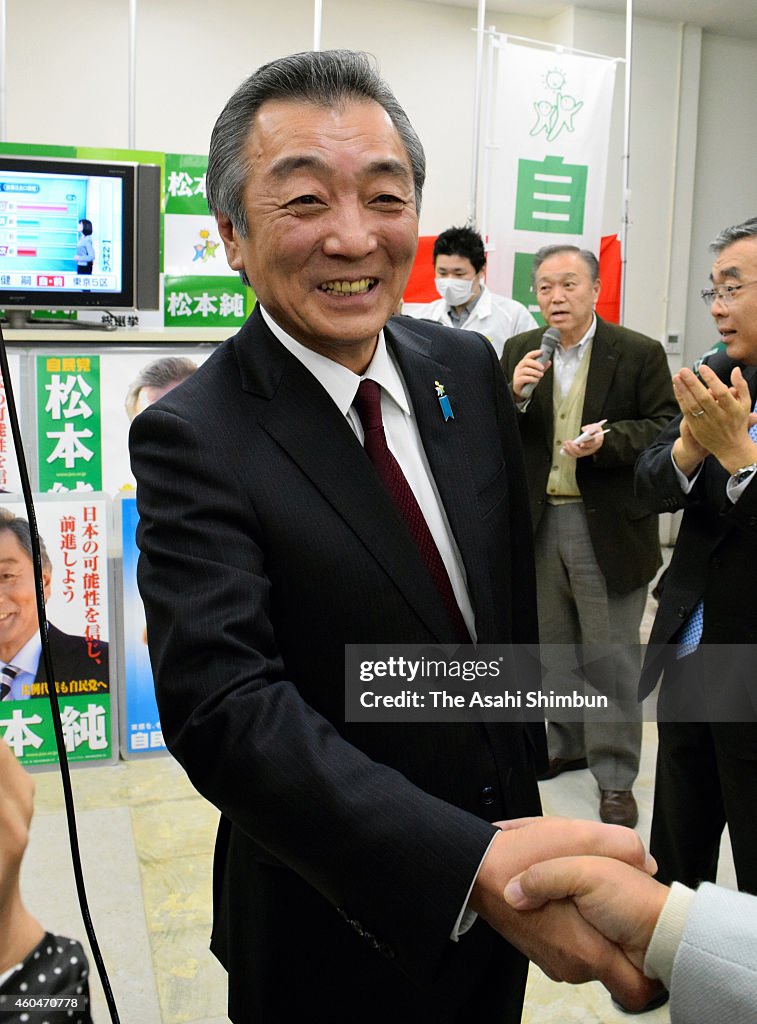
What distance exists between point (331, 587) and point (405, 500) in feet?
0.54

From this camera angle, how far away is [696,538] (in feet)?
6.74

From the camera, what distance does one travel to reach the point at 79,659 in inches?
128

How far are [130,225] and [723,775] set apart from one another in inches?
101

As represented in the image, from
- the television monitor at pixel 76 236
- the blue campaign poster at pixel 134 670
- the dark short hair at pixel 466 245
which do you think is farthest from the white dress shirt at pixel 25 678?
the dark short hair at pixel 466 245

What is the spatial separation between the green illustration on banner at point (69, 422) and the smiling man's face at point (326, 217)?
2.16m

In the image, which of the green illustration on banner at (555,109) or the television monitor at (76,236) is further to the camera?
the green illustration on banner at (555,109)

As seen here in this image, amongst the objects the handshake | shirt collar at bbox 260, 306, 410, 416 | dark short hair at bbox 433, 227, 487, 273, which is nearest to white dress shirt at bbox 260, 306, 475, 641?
shirt collar at bbox 260, 306, 410, 416

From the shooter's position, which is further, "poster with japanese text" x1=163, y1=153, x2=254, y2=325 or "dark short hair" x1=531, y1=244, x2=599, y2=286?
"poster with japanese text" x1=163, y1=153, x2=254, y2=325

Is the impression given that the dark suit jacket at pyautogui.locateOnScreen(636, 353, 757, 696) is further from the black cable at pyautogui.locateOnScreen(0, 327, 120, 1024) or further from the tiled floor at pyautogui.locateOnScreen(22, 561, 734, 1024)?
the black cable at pyautogui.locateOnScreen(0, 327, 120, 1024)

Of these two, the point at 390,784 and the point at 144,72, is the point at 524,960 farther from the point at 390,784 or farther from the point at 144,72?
the point at 144,72

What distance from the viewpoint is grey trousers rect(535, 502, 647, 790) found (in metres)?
3.05

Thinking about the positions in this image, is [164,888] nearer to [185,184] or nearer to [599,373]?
[599,373]

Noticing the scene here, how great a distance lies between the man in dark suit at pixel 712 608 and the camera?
1.92m

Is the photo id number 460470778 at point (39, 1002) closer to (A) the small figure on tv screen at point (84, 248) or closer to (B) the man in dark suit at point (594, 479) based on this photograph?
(B) the man in dark suit at point (594, 479)
